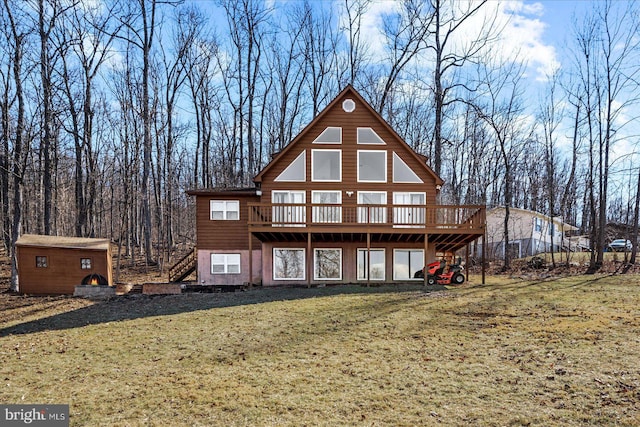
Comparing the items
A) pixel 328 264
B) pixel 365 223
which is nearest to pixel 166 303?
pixel 328 264

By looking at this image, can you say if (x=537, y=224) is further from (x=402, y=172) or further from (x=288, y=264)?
(x=288, y=264)

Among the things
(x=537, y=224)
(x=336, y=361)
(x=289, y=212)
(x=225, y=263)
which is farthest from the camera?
(x=537, y=224)

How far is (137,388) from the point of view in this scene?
257 inches

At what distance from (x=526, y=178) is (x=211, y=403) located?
47.8 metres

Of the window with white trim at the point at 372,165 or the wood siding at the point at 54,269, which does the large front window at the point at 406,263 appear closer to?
the window with white trim at the point at 372,165

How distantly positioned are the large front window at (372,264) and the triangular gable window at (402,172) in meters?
3.53

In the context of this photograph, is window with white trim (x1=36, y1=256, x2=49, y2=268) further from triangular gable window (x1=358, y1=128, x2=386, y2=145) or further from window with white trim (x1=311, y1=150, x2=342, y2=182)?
triangular gable window (x1=358, y1=128, x2=386, y2=145)

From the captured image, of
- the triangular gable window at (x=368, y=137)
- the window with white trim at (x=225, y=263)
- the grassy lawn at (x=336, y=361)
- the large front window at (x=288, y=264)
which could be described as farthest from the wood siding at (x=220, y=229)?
the triangular gable window at (x=368, y=137)

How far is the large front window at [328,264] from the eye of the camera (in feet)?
59.4

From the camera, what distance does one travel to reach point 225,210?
60.5ft

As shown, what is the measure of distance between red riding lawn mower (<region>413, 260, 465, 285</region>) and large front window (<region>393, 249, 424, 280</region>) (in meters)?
0.69

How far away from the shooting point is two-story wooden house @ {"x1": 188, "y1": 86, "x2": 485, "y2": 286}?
1805 centimetres

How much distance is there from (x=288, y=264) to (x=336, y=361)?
10.6 meters

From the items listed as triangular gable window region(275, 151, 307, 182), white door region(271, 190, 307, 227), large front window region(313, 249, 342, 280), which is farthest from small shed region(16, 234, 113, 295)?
large front window region(313, 249, 342, 280)
